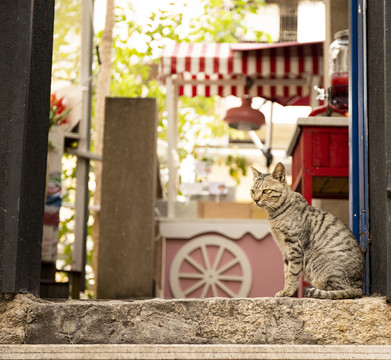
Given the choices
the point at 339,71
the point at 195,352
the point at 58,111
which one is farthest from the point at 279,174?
the point at 58,111

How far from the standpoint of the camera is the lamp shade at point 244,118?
28.9ft

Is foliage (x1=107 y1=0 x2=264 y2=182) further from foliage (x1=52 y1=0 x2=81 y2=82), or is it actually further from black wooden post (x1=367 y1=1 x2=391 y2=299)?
black wooden post (x1=367 y1=1 x2=391 y2=299)

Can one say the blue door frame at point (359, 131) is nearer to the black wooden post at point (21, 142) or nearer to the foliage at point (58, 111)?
the black wooden post at point (21, 142)

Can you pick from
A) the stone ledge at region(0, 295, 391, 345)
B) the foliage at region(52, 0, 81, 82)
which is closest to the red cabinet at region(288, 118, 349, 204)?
the stone ledge at region(0, 295, 391, 345)

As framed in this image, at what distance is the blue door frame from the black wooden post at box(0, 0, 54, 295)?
5.16 feet

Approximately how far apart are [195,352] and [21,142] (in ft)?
3.93

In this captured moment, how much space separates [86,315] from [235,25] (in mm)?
13042

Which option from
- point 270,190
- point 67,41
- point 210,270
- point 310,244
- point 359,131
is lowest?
point 210,270

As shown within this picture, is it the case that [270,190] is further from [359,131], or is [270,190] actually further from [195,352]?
[195,352]

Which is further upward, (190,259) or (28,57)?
(28,57)

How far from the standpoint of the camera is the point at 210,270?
7.29 m

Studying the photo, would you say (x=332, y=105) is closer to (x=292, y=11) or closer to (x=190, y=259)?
(x=190, y=259)

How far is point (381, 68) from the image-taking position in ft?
10.4

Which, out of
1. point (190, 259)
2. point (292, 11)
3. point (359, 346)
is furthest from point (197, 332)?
point (292, 11)
